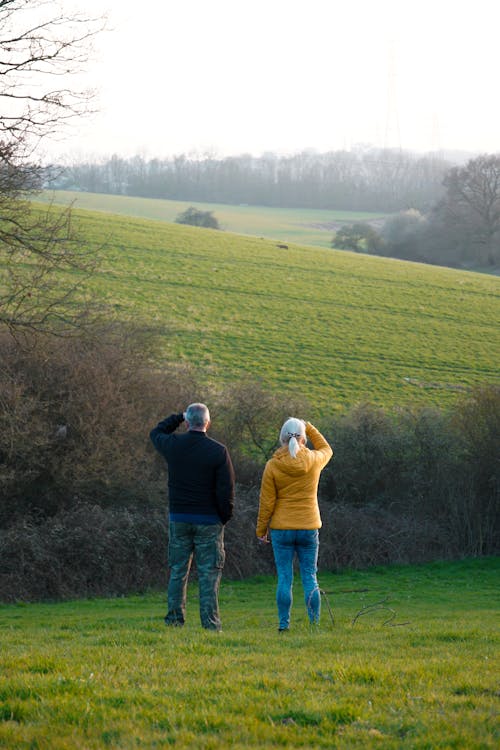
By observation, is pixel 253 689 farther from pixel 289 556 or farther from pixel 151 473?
pixel 151 473

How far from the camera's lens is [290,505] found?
26.3 ft

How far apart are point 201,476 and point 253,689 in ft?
9.83

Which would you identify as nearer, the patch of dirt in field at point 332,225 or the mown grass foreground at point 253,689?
the mown grass foreground at point 253,689

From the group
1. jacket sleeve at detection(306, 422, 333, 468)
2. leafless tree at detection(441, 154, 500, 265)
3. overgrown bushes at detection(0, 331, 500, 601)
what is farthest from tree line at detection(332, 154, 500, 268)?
jacket sleeve at detection(306, 422, 333, 468)

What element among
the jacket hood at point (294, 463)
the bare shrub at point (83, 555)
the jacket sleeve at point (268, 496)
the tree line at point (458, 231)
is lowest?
the bare shrub at point (83, 555)

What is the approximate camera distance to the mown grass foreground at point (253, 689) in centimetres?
415

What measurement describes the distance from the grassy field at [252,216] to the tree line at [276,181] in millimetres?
5296

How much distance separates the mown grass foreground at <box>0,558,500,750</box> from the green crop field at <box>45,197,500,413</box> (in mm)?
16378

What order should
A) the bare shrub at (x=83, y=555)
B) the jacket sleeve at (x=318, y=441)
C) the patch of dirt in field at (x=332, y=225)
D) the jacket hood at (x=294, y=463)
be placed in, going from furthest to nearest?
the patch of dirt in field at (x=332, y=225) < the bare shrub at (x=83, y=555) < the jacket sleeve at (x=318, y=441) < the jacket hood at (x=294, y=463)

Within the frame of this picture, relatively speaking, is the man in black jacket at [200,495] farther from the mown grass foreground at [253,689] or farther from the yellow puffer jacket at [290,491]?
the mown grass foreground at [253,689]

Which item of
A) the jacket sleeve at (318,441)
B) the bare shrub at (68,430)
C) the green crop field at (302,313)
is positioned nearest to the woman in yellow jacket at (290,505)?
the jacket sleeve at (318,441)

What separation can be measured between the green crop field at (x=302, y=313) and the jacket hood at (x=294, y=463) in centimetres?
1518

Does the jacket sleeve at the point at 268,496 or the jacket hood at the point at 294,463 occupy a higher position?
the jacket hood at the point at 294,463

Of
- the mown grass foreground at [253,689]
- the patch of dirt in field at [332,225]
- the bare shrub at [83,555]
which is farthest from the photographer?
the patch of dirt in field at [332,225]
